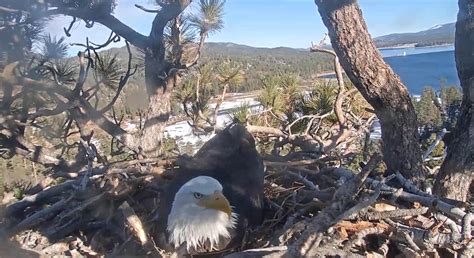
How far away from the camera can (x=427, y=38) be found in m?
5.13

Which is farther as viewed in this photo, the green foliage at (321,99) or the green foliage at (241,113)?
the green foliage at (321,99)

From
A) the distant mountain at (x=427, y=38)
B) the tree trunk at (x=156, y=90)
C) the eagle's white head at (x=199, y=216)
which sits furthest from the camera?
the tree trunk at (x=156, y=90)

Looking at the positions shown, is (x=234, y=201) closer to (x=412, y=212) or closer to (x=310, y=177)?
(x=310, y=177)

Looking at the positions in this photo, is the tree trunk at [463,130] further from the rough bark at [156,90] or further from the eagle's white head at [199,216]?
the rough bark at [156,90]

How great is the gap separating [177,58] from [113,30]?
1.68ft

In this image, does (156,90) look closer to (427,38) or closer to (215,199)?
(215,199)

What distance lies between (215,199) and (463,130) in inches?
51.3

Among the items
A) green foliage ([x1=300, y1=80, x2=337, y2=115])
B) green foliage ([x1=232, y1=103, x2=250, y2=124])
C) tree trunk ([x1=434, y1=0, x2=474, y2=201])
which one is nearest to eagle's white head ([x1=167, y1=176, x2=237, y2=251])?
tree trunk ([x1=434, y1=0, x2=474, y2=201])

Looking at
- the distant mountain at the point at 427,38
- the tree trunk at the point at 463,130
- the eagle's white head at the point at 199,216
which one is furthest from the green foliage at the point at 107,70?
the tree trunk at the point at 463,130

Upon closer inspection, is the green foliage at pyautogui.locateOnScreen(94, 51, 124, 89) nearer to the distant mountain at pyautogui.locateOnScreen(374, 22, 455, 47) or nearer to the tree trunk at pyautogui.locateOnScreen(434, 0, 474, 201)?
the distant mountain at pyautogui.locateOnScreen(374, 22, 455, 47)

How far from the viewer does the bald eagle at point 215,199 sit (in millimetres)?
2195

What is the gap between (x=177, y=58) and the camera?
3514 millimetres

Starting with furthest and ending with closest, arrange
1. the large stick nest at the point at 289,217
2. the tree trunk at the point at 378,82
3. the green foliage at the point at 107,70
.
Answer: the green foliage at the point at 107,70 → the tree trunk at the point at 378,82 → the large stick nest at the point at 289,217

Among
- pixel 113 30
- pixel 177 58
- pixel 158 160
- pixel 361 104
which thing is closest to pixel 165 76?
pixel 177 58
